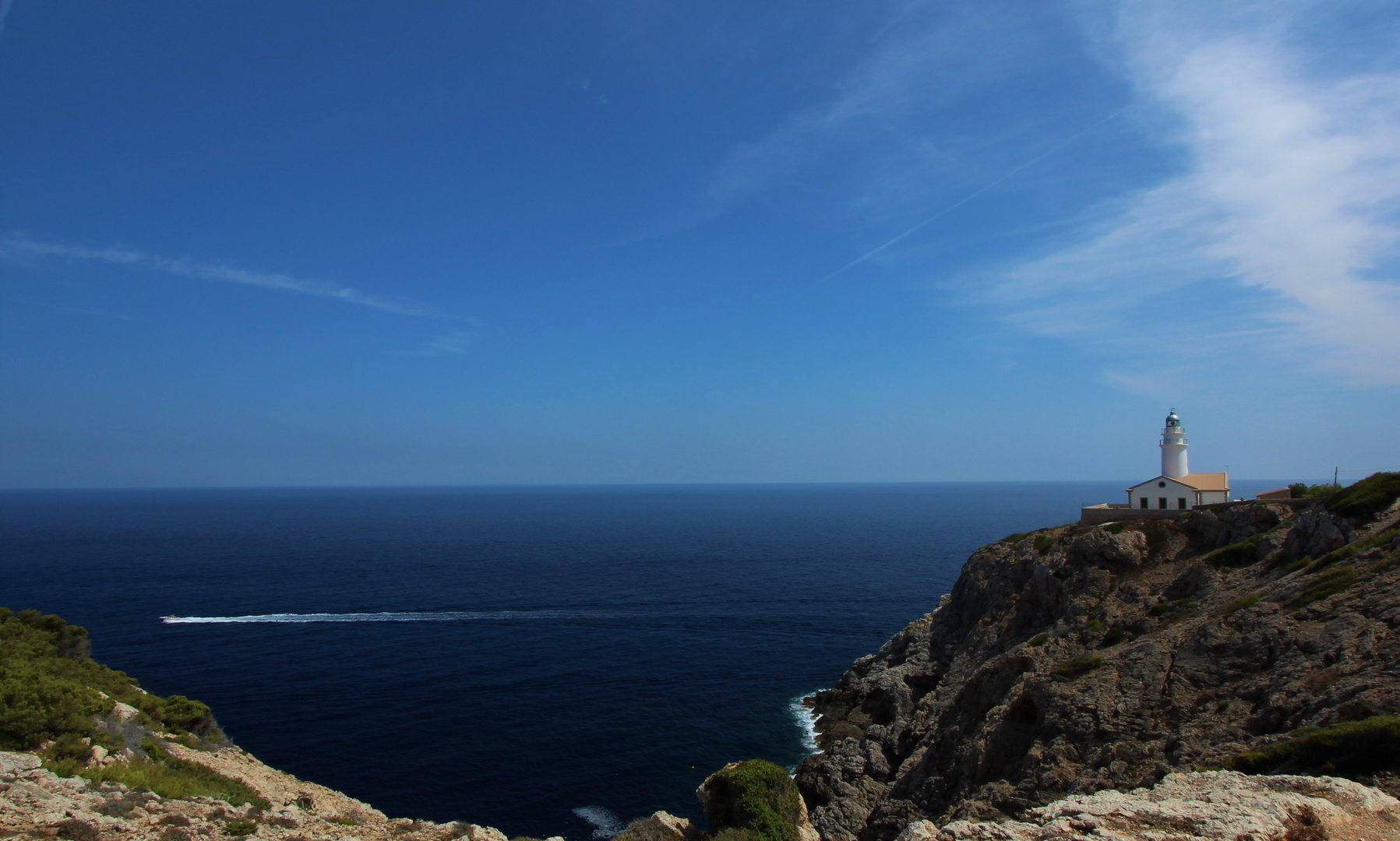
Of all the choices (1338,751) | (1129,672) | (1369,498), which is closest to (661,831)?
(1129,672)

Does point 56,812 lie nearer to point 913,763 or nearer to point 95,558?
point 913,763

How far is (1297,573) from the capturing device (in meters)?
32.6

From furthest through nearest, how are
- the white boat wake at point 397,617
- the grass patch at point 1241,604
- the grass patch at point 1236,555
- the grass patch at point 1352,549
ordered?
1. the white boat wake at point 397,617
2. the grass patch at point 1236,555
3. the grass patch at point 1352,549
4. the grass patch at point 1241,604

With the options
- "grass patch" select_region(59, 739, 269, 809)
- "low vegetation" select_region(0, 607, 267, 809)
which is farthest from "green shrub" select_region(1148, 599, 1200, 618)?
"low vegetation" select_region(0, 607, 267, 809)

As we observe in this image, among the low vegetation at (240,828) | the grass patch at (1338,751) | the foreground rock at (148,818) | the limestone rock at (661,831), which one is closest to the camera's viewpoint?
the grass patch at (1338,751)

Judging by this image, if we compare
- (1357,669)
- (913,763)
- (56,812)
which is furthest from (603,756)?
(1357,669)

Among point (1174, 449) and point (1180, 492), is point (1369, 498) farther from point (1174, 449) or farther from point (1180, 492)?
point (1174, 449)

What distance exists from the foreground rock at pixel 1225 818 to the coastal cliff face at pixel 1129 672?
245 centimetres

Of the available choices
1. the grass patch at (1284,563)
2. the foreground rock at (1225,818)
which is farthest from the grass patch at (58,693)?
the grass patch at (1284,563)

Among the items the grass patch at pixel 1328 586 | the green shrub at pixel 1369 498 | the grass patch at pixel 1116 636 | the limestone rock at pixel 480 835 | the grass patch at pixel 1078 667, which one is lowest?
the limestone rock at pixel 480 835

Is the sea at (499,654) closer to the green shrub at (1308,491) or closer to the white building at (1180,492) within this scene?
the white building at (1180,492)

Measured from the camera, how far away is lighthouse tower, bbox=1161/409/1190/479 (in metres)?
60.6

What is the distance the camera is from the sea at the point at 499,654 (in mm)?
43594

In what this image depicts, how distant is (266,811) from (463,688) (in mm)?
33807
